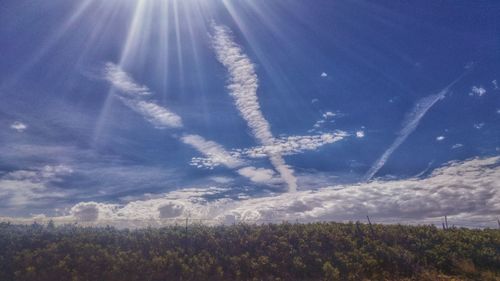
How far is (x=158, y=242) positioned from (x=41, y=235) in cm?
1031

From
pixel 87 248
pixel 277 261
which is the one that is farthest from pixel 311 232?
pixel 87 248

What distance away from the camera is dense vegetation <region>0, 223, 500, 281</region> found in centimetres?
2372

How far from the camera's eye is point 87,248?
2609cm

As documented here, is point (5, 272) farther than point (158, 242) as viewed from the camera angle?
No

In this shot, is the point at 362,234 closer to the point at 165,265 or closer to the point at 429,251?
the point at 429,251

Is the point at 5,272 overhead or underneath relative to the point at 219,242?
underneath

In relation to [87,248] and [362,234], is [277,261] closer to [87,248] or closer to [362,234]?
[362,234]

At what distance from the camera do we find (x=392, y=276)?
24297 millimetres

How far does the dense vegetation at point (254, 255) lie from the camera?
23719mm

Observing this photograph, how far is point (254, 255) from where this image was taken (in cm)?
2662

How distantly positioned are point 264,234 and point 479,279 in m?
14.9

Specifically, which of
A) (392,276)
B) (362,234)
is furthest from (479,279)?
(362,234)

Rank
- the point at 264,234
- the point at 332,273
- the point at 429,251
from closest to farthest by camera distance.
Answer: the point at 332,273 < the point at 429,251 < the point at 264,234

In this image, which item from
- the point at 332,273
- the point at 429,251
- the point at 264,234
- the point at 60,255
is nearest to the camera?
the point at 332,273
